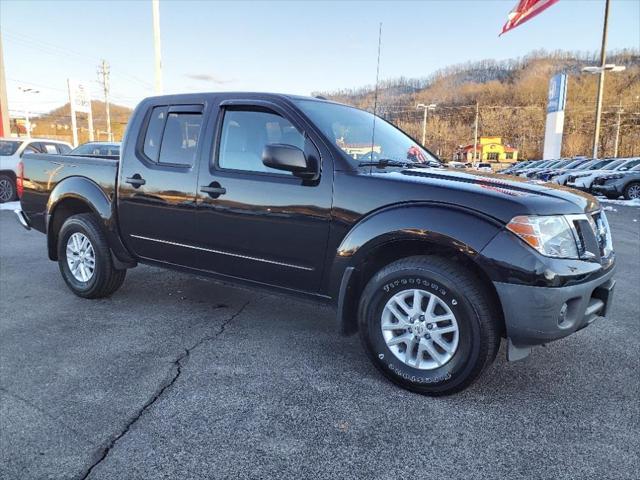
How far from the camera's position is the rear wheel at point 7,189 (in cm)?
1276

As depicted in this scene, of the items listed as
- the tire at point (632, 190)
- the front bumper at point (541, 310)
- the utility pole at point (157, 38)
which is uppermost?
the utility pole at point (157, 38)

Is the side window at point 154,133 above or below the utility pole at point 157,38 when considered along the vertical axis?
below

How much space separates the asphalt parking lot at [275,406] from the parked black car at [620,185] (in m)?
14.6

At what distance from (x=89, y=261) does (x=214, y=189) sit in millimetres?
1844

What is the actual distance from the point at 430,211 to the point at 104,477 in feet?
6.91

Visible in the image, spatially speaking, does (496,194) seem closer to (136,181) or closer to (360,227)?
(360,227)

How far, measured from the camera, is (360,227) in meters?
3.09

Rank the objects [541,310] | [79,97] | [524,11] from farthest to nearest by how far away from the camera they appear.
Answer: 1. [79,97]
2. [524,11]
3. [541,310]

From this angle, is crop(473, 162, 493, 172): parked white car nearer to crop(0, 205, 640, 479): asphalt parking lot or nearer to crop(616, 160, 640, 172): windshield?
crop(0, 205, 640, 479): asphalt parking lot

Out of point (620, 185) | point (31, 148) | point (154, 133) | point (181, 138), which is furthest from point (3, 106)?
point (620, 185)

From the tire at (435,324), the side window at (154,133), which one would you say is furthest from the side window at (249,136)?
the tire at (435,324)

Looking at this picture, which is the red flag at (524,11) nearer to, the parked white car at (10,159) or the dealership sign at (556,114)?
the dealership sign at (556,114)

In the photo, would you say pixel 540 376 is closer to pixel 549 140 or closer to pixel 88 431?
pixel 88 431

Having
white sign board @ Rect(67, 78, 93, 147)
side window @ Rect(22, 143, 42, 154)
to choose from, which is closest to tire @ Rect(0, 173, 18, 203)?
side window @ Rect(22, 143, 42, 154)
